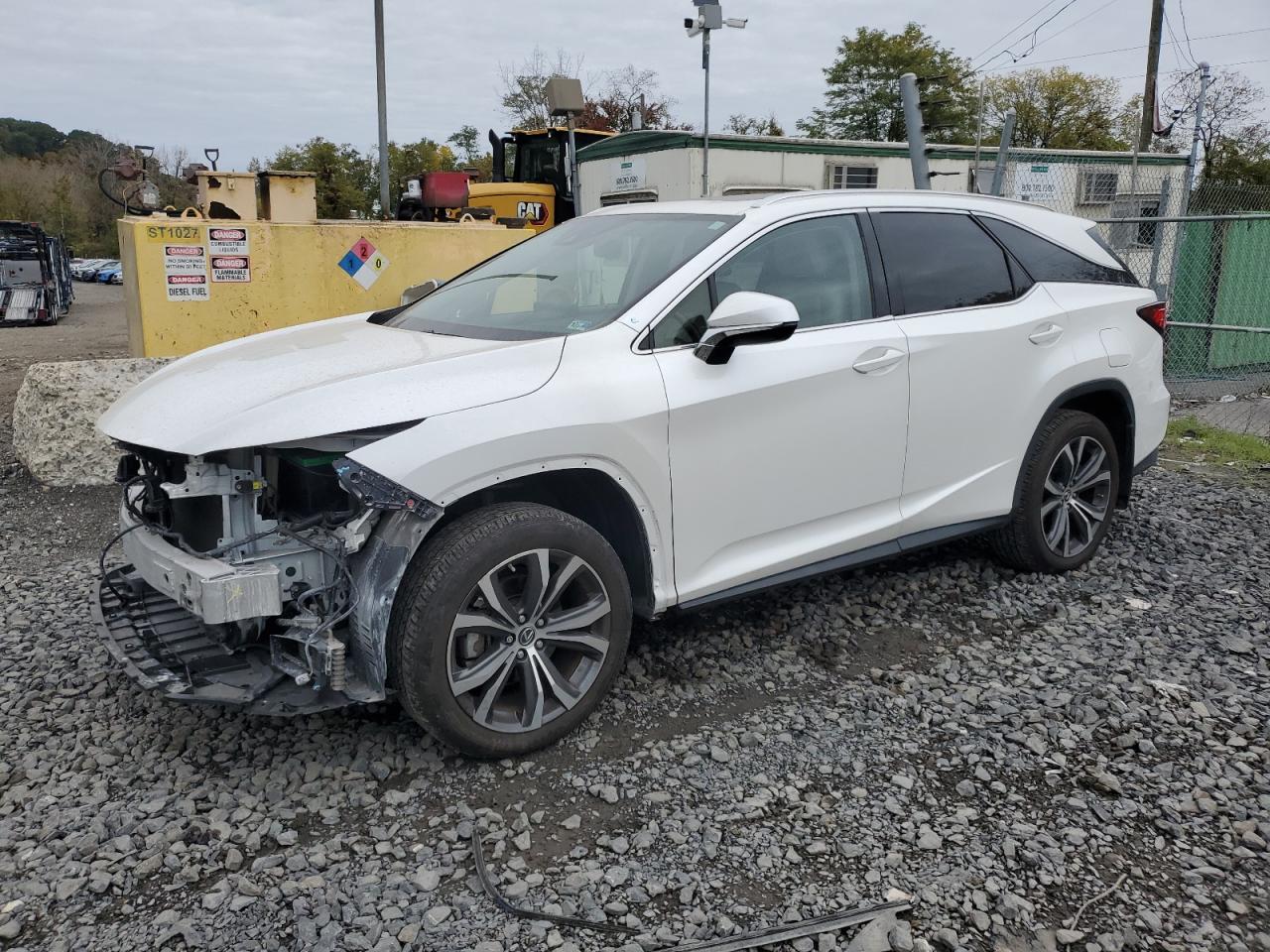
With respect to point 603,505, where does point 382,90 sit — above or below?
above

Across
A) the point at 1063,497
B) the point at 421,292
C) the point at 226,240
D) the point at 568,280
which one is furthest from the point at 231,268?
the point at 1063,497

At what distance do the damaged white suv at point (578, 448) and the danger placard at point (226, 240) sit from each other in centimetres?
355

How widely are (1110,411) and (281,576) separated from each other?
13.2ft

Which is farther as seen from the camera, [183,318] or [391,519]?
[183,318]

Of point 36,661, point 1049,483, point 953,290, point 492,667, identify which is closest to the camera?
point 492,667

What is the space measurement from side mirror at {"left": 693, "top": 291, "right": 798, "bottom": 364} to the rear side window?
176 cm

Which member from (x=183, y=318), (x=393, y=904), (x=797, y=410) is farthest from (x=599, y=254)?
(x=183, y=318)

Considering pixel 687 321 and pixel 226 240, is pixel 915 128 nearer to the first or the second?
pixel 687 321

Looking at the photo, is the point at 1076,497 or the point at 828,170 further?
the point at 828,170

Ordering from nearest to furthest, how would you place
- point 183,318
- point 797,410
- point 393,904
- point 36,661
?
point 393,904
point 797,410
point 36,661
point 183,318

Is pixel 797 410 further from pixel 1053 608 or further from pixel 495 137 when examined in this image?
pixel 495 137

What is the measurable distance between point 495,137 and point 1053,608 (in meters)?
12.0

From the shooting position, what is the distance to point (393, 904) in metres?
2.69

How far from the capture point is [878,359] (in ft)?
13.1
